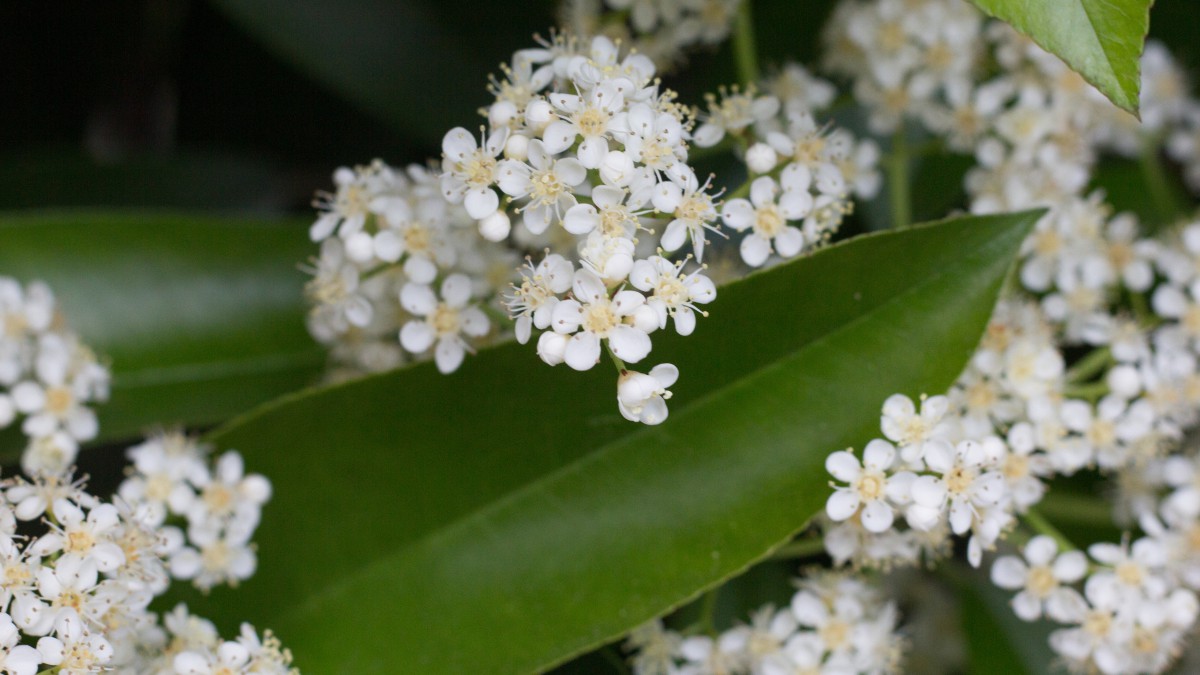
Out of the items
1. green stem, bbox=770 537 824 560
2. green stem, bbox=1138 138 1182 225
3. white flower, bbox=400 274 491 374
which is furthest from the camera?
green stem, bbox=1138 138 1182 225

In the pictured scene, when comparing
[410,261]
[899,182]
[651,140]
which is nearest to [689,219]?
[651,140]

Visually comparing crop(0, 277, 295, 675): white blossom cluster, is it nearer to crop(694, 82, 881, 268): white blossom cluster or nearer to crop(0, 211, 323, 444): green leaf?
A: crop(0, 211, 323, 444): green leaf

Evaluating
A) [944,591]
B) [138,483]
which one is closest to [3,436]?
[138,483]

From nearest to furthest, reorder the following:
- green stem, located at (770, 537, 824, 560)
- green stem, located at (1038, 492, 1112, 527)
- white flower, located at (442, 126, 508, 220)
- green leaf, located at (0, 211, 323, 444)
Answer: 1. white flower, located at (442, 126, 508, 220)
2. green stem, located at (770, 537, 824, 560)
3. green leaf, located at (0, 211, 323, 444)
4. green stem, located at (1038, 492, 1112, 527)

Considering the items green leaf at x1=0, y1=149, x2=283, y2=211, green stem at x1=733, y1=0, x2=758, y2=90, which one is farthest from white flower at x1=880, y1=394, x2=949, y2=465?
green leaf at x1=0, y1=149, x2=283, y2=211

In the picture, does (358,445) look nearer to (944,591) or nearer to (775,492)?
(775,492)

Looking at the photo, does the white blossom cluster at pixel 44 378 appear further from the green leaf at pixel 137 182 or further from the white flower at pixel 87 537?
the green leaf at pixel 137 182
